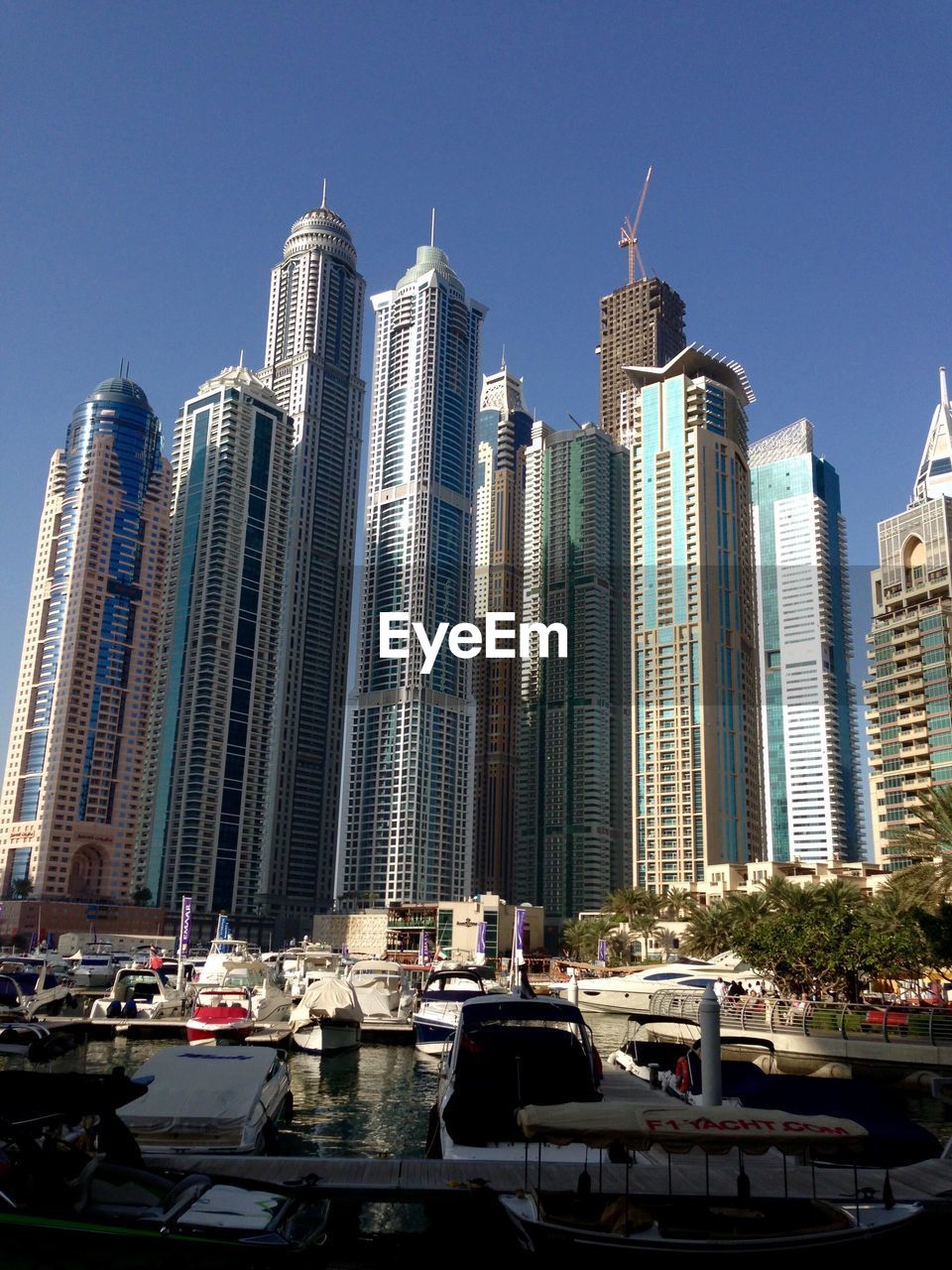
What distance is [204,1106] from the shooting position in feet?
70.9

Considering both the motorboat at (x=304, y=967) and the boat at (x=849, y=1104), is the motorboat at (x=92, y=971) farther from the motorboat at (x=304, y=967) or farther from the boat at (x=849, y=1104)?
the boat at (x=849, y=1104)

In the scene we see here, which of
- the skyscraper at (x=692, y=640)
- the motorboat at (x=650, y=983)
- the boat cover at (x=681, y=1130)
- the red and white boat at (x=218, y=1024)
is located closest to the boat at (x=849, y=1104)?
the boat cover at (x=681, y=1130)

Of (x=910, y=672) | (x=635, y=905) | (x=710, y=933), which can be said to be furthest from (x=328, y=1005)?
(x=910, y=672)

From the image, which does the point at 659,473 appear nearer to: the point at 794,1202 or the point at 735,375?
the point at 735,375

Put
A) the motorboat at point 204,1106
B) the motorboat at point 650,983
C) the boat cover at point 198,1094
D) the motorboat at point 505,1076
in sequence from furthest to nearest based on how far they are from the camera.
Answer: the motorboat at point 650,983, the boat cover at point 198,1094, the motorboat at point 204,1106, the motorboat at point 505,1076

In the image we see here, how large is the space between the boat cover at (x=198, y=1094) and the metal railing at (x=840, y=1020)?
20.8m

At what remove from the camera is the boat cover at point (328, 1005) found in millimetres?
45344

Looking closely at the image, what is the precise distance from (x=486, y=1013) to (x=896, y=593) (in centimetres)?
13251

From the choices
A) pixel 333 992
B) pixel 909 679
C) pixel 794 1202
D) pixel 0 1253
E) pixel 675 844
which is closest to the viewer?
pixel 0 1253

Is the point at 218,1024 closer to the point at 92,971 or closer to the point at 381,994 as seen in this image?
the point at 381,994

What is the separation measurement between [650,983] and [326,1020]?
3679 centimetres

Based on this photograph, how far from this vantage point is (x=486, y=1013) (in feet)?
72.1

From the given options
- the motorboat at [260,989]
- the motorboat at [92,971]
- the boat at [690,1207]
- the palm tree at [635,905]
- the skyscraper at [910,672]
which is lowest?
the motorboat at [92,971]

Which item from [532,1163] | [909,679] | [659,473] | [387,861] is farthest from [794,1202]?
[387,861]
